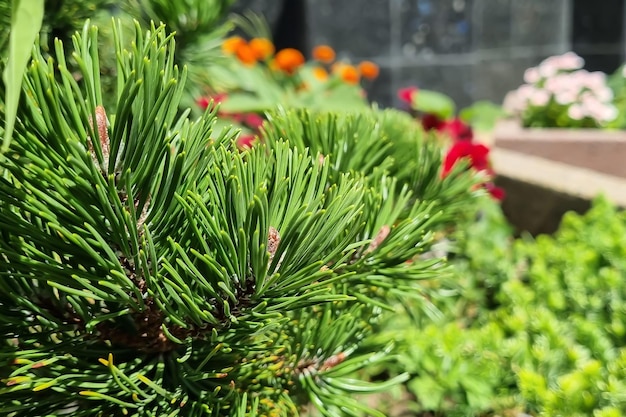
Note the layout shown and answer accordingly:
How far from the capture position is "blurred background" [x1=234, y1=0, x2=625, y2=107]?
499 cm

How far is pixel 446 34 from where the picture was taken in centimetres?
535

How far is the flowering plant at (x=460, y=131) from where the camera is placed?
4.06ft

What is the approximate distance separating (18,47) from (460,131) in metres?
2.18

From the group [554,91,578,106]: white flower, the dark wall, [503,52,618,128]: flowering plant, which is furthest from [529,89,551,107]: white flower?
the dark wall

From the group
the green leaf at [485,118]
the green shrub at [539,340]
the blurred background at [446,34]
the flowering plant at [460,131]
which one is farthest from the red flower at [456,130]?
the blurred background at [446,34]

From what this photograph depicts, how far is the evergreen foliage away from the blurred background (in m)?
4.65

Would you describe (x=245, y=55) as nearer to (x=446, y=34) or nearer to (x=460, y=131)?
(x=460, y=131)

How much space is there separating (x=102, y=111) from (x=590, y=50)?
721cm

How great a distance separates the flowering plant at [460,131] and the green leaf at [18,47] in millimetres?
599

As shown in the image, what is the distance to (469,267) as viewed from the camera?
6.42ft

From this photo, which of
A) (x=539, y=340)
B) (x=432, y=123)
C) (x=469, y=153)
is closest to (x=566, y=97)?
(x=432, y=123)

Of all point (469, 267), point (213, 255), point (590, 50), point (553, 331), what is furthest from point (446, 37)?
point (213, 255)

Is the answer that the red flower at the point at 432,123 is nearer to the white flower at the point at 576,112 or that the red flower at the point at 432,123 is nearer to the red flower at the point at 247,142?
the red flower at the point at 247,142

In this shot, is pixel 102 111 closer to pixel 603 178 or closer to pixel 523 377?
pixel 523 377
